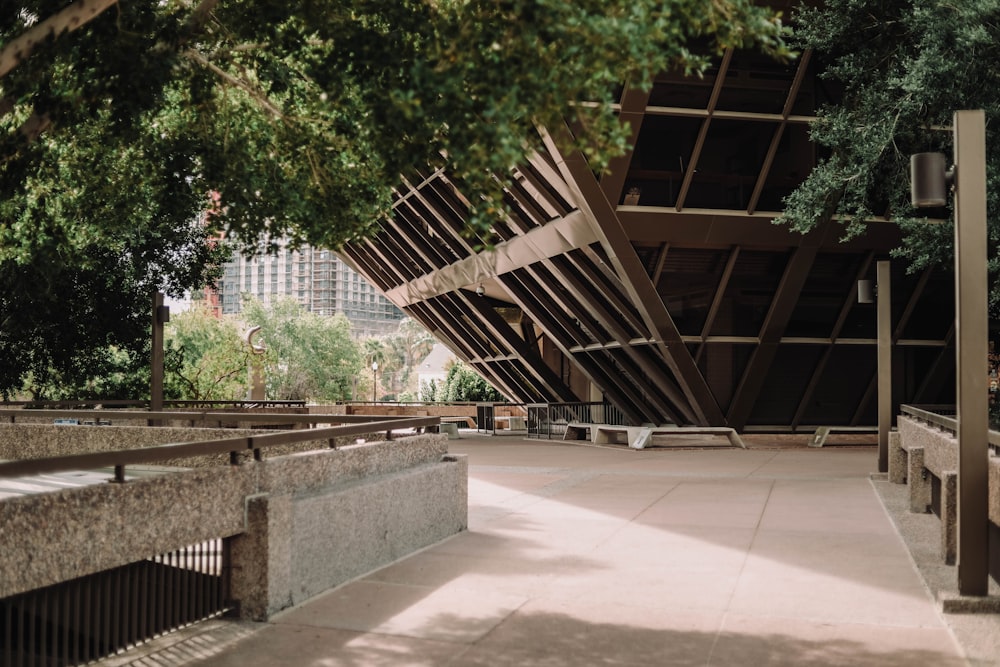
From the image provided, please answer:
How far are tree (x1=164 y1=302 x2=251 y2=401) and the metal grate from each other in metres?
23.8

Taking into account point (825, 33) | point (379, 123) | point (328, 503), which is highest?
point (825, 33)

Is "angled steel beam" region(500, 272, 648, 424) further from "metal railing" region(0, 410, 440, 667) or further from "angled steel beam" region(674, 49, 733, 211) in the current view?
"metal railing" region(0, 410, 440, 667)

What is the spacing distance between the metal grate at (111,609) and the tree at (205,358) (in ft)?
77.9

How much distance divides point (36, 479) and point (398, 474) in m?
3.42

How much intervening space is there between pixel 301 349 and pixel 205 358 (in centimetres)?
3376

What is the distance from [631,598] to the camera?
753cm

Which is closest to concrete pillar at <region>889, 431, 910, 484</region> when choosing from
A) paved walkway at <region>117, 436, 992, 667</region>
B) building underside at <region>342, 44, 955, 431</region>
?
paved walkway at <region>117, 436, 992, 667</region>

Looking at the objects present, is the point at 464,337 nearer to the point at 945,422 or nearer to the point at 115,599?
the point at 945,422

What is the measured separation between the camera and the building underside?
21484 millimetres

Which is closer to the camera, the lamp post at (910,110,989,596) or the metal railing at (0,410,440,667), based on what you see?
the metal railing at (0,410,440,667)

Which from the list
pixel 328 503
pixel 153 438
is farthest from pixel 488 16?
pixel 153 438

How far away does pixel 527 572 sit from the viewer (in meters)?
8.52

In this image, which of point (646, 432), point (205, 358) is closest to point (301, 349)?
point (205, 358)

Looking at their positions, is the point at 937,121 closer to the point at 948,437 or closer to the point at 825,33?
the point at 825,33
